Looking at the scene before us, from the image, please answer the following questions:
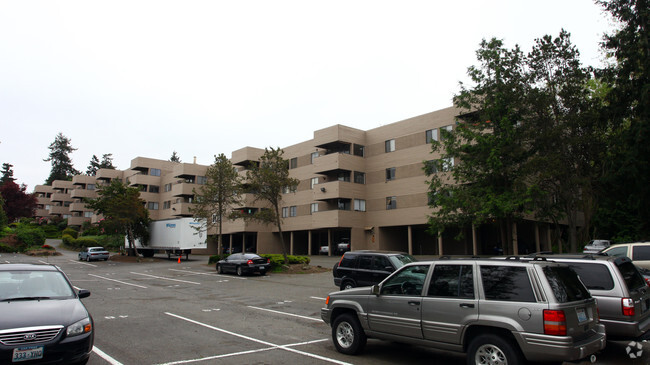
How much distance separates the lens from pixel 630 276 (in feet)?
25.3

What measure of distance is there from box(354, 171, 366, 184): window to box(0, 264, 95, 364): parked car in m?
36.4

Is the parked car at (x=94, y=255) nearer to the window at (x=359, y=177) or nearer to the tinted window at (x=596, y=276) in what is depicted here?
the window at (x=359, y=177)

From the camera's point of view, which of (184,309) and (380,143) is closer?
(184,309)

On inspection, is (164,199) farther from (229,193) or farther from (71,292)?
(71,292)

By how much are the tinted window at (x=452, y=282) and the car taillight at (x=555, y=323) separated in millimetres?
1026

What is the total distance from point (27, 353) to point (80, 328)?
0.71m

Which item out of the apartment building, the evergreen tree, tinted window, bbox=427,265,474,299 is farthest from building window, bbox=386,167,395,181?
the evergreen tree

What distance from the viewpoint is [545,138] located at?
19781mm

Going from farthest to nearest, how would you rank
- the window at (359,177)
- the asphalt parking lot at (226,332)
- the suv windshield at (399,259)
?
the window at (359,177)
the suv windshield at (399,259)
the asphalt parking lot at (226,332)

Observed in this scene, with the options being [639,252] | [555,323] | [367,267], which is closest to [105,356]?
[555,323]

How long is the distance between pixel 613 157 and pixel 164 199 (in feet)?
218

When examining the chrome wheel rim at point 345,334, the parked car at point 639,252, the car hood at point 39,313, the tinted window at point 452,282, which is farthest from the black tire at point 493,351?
the parked car at point 639,252

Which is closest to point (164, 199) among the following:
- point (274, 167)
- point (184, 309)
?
point (274, 167)

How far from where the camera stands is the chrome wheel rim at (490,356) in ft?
18.2
